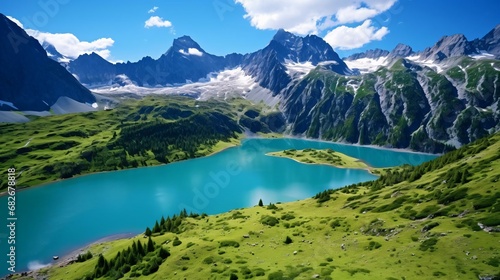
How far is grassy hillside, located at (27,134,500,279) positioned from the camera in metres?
37.0

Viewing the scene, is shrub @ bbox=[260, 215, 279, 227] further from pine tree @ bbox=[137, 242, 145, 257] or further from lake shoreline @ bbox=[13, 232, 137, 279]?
lake shoreline @ bbox=[13, 232, 137, 279]

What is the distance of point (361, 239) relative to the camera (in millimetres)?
52219

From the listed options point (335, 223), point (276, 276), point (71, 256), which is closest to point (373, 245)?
point (276, 276)

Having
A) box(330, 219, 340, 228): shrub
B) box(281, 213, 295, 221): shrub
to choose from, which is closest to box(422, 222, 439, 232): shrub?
box(330, 219, 340, 228): shrub

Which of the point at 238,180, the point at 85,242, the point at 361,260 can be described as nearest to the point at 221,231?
the point at 361,260

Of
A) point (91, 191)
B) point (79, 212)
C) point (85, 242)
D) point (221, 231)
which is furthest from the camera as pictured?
point (91, 191)

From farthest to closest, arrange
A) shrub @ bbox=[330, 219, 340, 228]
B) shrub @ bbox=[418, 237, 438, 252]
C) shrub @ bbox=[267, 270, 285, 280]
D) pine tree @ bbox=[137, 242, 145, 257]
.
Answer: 1. pine tree @ bbox=[137, 242, 145, 257]
2. shrub @ bbox=[330, 219, 340, 228]
3. shrub @ bbox=[418, 237, 438, 252]
4. shrub @ bbox=[267, 270, 285, 280]

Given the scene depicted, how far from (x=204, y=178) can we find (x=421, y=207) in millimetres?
153347

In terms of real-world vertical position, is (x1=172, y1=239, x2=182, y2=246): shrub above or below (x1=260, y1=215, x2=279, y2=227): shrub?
below

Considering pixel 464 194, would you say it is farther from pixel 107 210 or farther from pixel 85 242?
pixel 107 210

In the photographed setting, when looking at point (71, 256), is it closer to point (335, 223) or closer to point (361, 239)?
point (335, 223)

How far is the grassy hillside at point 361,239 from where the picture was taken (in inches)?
1457

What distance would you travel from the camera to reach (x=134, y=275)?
58.8 metres

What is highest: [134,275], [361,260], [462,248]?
[462,248]
